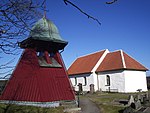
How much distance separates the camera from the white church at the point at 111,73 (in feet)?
109

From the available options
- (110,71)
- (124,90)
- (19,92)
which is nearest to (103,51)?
(110,71)

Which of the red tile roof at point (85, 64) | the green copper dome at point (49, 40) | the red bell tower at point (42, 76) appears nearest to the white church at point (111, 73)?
the red tile roof at point (85, 64)

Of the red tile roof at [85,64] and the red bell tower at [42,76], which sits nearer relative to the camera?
the red bell tower at [42,76]

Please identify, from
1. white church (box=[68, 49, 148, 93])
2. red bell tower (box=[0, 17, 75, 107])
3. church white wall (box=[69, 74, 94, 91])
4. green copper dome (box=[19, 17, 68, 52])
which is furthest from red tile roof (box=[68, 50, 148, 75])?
red bell tower (box=[0, 17, 75, 107])

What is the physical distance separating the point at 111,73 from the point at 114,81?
1.36m

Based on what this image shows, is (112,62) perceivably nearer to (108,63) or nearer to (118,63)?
(108,63)

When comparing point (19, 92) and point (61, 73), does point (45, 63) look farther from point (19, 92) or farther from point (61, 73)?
point (19, 92)

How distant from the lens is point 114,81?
1332 inches

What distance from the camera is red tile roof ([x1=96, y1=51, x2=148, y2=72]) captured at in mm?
33906

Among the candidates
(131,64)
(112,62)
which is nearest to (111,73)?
(112,62)

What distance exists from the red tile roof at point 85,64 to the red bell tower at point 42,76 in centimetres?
1782

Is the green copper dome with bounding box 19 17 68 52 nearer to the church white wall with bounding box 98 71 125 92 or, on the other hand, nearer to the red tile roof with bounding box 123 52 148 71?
the church white wall with bounding box 98 71 125 92

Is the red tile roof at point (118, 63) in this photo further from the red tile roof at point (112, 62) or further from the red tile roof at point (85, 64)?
the red tile roof at point (85, 64)

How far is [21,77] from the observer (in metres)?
18.9
